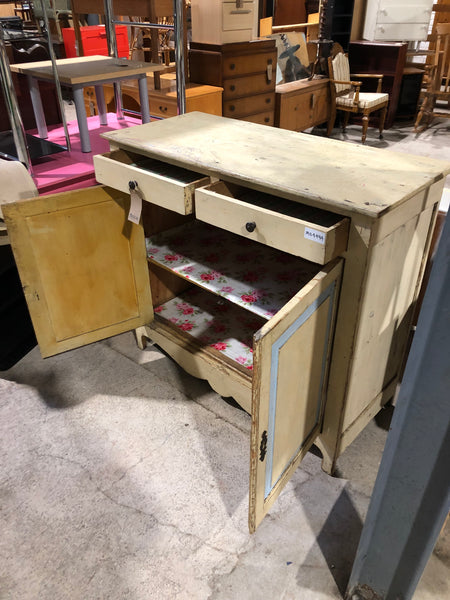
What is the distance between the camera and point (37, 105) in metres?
2.66

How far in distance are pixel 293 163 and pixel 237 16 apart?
2851 mm

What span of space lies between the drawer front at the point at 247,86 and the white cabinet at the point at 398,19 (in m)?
2.62

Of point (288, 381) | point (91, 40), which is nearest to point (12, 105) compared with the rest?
point (288, 381)

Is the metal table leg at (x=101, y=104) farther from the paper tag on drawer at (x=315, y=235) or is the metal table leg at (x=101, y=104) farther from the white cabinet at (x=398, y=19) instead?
the white cabinet at (x=398, y=19)

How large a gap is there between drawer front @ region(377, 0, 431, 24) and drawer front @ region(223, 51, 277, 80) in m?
2.66

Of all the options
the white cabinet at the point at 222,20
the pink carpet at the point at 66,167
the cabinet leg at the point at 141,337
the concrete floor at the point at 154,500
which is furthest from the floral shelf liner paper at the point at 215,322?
the white cabinet at the point at 222,20

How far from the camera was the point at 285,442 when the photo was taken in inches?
58.1

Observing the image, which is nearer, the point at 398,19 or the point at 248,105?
the point at 248,105

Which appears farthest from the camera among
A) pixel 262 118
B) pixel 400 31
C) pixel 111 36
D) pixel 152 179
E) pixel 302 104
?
pixel 400 31

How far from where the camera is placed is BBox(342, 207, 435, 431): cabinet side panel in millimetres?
1451

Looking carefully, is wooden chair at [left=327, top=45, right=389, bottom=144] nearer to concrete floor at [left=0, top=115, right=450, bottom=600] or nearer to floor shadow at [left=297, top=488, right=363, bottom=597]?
concrete floor at [left=0, top=115, right=450, bottom=600]

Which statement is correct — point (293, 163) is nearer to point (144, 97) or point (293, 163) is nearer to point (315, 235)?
point (315, 235)

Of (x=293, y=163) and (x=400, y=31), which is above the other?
(x=400, y=31)

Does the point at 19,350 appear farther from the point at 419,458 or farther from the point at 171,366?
the point at 419,458
